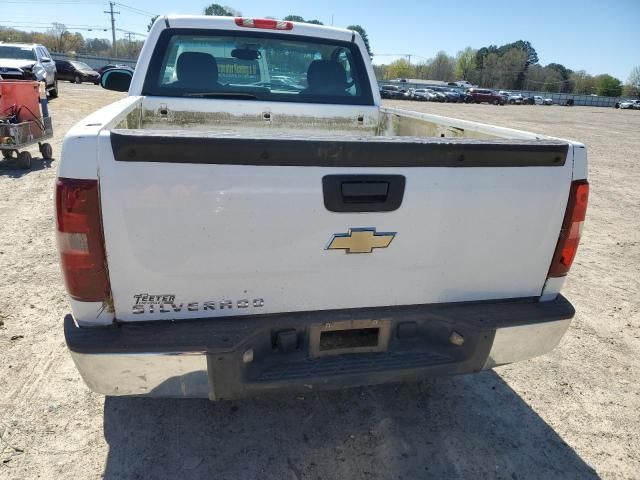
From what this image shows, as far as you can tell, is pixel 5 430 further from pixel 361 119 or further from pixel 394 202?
pixel 361 119

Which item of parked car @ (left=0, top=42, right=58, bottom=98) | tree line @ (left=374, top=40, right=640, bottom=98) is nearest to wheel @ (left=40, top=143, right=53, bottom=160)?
parked car @ (left=0, top=42, right=58, bottom=98)

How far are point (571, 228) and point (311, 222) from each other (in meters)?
A: 1.33

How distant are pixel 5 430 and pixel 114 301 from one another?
1243 mm

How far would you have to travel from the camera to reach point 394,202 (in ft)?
6.63

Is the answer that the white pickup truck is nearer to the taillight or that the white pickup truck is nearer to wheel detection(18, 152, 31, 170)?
the taillight

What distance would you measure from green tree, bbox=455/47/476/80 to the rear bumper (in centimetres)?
14037

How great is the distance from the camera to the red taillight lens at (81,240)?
1.75 m

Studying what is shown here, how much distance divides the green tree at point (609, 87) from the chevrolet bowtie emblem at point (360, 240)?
13029 cm

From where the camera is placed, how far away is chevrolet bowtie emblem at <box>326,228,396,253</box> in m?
2.02

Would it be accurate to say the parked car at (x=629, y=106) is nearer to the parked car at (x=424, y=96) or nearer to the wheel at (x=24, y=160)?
the parked car at (x=424, y=96)

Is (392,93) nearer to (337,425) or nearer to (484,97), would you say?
(484,97)

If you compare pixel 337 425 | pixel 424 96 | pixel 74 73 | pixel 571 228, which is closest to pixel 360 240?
pixel 571 228

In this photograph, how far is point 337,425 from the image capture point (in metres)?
2.69

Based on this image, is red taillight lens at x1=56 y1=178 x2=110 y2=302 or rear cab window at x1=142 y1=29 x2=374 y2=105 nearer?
red taillight lens at x1=56 y1=178 x2=110 y2=302
